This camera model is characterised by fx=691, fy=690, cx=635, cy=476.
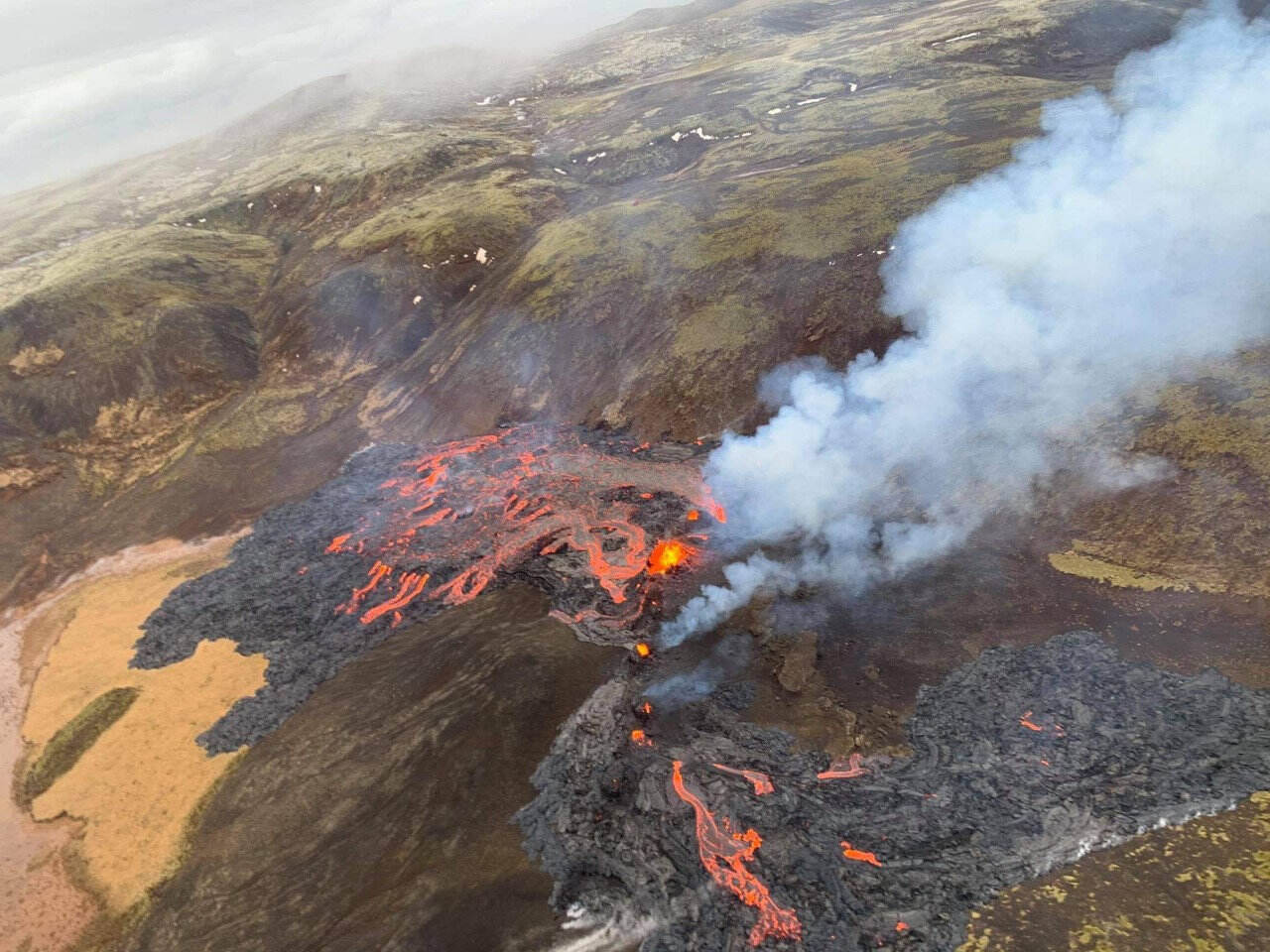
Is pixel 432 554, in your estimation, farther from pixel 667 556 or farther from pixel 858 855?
pixel 858 855

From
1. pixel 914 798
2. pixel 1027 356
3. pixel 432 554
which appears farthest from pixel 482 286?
pixel 914 798

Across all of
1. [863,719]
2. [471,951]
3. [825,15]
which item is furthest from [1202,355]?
[825,15]

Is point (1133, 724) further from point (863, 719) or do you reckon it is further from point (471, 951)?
point (471, 951)

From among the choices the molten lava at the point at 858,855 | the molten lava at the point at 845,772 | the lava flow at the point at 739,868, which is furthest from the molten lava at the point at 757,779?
the molten lava at the point at 858,855

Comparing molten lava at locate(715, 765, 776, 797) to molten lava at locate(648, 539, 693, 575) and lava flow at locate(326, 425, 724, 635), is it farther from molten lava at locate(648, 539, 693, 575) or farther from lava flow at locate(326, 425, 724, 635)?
molten lava at locate(648, 539, 693, 575)

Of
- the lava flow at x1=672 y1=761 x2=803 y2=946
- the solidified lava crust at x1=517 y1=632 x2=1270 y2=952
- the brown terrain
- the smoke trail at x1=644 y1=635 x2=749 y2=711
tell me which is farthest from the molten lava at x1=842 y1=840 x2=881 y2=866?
the smoke trail at x1=644 y1=635 x2=749 y2=711

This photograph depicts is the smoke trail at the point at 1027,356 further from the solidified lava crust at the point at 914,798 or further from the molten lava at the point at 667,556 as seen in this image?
the solidified lava crust at the point at 914,798
